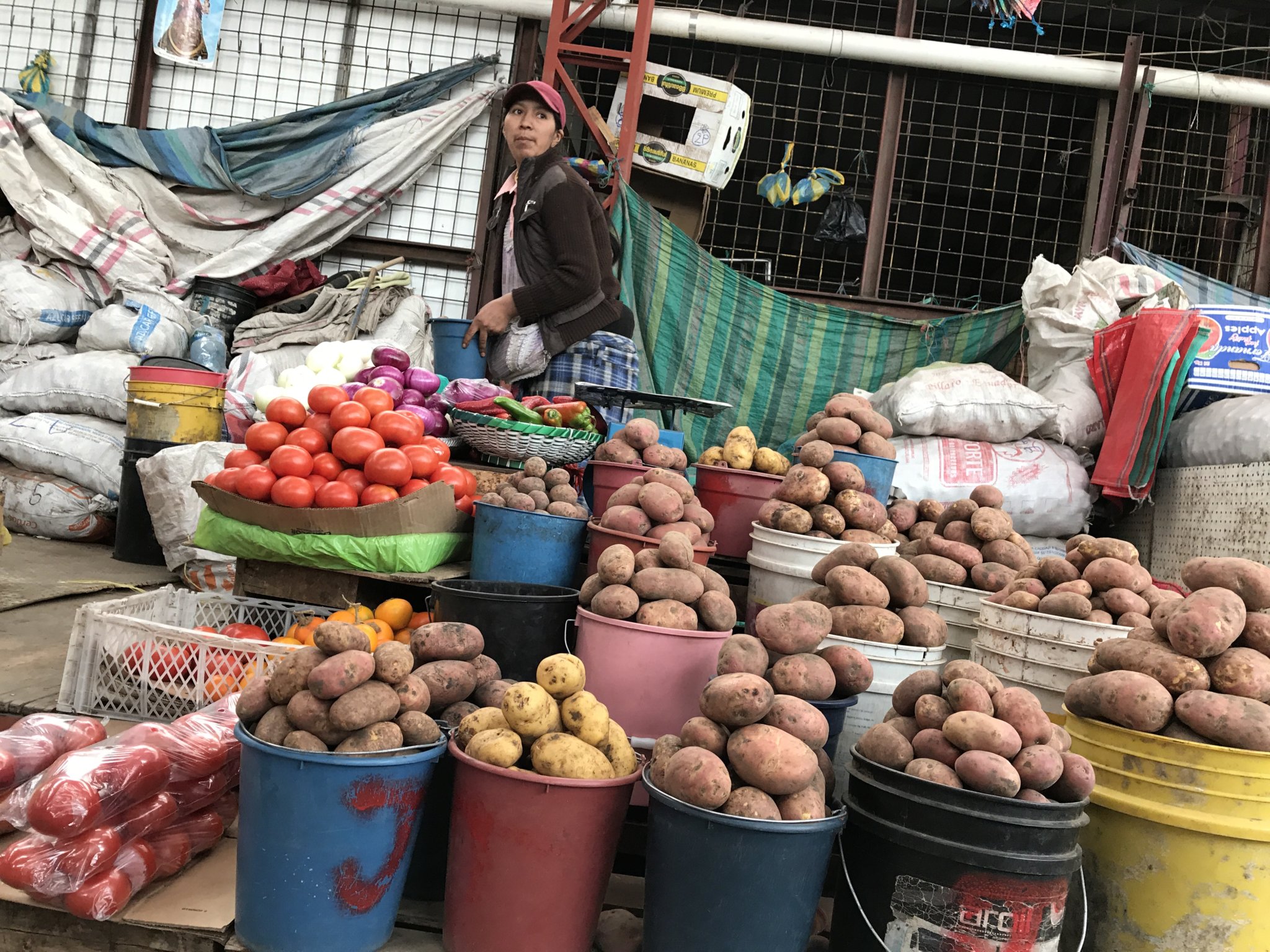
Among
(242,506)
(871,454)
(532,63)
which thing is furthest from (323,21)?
(871,454)

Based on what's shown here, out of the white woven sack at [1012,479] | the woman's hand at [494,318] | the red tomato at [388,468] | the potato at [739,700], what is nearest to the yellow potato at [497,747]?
the potato at [739,700]

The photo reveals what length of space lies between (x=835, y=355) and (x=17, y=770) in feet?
17.8

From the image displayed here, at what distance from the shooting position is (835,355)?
21.6 ft

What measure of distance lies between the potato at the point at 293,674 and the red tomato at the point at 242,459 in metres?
1.79

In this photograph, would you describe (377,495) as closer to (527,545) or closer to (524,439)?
(527,545)

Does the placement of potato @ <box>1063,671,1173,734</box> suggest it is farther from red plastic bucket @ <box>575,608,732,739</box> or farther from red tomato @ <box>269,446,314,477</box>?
red tomato @ <box>269,446,314,477</box>

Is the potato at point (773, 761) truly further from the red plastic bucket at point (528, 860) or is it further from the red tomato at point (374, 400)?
the red tomato at point (374, 400)

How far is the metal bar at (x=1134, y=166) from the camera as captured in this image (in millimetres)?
6773

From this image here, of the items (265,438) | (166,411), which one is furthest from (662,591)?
(166,411)

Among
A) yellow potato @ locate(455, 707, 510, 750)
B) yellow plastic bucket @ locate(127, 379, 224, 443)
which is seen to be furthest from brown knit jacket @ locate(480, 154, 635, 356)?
yellow potato @ locate(455, 707, 510, 750)

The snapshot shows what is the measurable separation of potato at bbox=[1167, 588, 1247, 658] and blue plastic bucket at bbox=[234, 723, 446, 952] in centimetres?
179

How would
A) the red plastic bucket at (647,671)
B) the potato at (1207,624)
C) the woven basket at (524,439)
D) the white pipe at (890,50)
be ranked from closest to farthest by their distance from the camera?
the potato at (1207,624), the red plastic bucket at (647,671), the woven basket at (524,439), the white pipe at (890,50)

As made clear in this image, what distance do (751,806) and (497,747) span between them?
0.54 m

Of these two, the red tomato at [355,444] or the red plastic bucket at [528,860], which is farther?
the red tomato at [355,444]
